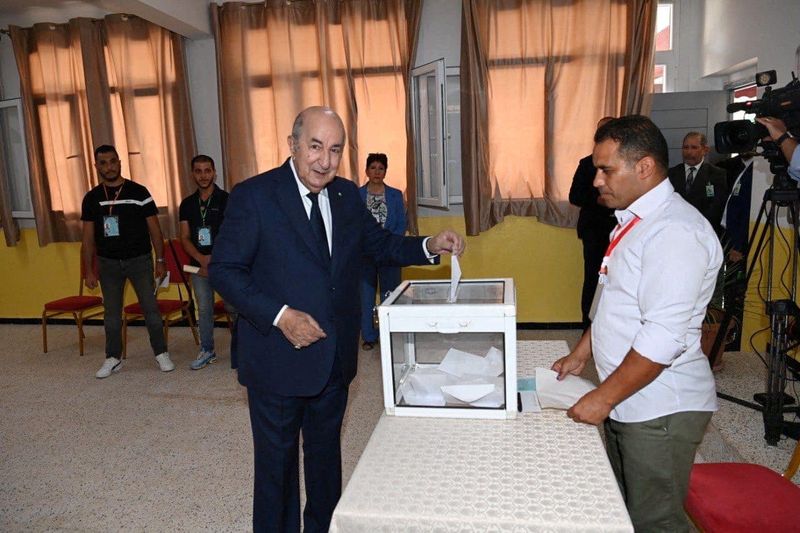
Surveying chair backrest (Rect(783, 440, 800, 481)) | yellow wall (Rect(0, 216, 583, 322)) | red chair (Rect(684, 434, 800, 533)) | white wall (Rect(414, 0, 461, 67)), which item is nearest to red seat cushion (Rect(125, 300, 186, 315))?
yellow wall (Rect(0, 216, 583, 322))

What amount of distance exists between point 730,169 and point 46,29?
5.70 m

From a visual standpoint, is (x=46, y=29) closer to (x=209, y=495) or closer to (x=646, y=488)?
(x=209, y=495)

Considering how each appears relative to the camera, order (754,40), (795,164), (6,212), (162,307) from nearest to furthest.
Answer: (795,164) → (754,40) → (162,307) → (6,212)

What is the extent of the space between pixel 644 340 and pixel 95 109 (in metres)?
5.20

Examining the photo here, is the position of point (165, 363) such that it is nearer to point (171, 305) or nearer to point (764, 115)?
point (171, 305)

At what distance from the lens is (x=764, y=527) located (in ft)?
4.50

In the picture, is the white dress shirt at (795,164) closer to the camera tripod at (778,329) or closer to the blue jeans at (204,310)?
the camera tripod at (778,329)

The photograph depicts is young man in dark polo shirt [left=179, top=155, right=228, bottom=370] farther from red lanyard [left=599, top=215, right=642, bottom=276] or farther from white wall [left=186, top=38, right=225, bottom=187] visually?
red lanyard [left=599, top=215, right=642, bottom=276]

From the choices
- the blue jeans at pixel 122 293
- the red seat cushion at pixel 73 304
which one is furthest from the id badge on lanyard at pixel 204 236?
the red seat cushion at pixel 73 304

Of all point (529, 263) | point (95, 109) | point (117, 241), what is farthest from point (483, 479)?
point (95, 109)

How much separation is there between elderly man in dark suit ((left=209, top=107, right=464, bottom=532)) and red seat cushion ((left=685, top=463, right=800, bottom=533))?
91 cm

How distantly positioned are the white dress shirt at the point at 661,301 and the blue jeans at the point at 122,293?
342 cm

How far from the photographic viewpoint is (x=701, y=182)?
3980 millimetres

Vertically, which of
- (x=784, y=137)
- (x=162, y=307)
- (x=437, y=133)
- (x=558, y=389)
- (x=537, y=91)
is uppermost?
(x=537, y=91)
